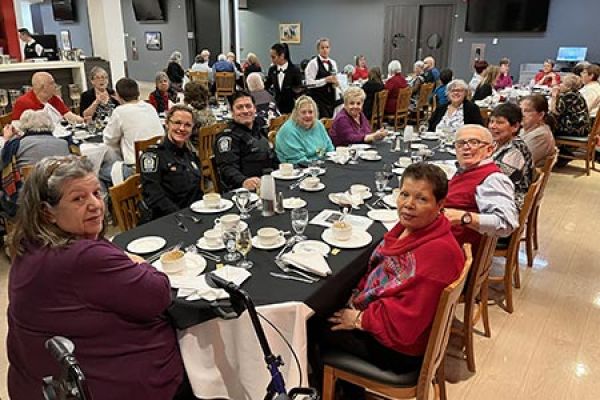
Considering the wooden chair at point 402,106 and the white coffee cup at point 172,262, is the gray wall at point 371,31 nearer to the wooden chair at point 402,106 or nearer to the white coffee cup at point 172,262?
the wooden chair at point 402,106

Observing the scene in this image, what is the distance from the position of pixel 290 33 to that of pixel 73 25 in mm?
5928

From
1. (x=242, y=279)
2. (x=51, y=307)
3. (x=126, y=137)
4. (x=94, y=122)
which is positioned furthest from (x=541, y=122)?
(x=94, y=122)

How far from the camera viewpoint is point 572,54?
9.99 m

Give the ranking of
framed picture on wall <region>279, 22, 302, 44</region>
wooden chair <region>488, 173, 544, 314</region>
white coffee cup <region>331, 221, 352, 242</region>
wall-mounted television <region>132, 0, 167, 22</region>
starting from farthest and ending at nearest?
wall-mounted television <region>132, 0, 167, 22</region>
framed picture on wall <region>279, 22, 302, 44</region>
wooden chair <region>488, 173, 544, 314</region>
white coffee cup <region>331, 221, 352, 242</region>

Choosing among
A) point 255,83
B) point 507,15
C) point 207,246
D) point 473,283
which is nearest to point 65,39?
point 255,83

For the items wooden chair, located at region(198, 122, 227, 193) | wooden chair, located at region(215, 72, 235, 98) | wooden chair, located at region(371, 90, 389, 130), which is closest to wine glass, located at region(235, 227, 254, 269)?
wooden chair, located at region(198, 122, 227, 193)

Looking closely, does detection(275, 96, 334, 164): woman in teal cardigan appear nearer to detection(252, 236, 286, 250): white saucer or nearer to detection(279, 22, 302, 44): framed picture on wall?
detection(252, 236, 286, 250): white saucer

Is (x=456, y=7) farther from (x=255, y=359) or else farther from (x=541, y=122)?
(x=255, y=359)

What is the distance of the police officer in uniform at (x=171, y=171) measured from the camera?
269 cm

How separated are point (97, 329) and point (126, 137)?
9.41 feet

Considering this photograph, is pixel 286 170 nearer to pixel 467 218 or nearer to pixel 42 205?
pixel 467 218

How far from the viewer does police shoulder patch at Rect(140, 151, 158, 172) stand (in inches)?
106

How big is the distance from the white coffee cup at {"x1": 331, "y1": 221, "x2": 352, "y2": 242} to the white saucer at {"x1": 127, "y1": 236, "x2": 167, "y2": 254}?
73cm

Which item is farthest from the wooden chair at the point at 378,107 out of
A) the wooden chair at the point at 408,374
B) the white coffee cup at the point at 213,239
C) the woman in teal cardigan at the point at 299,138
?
the wooden chair at the point at 408,374
